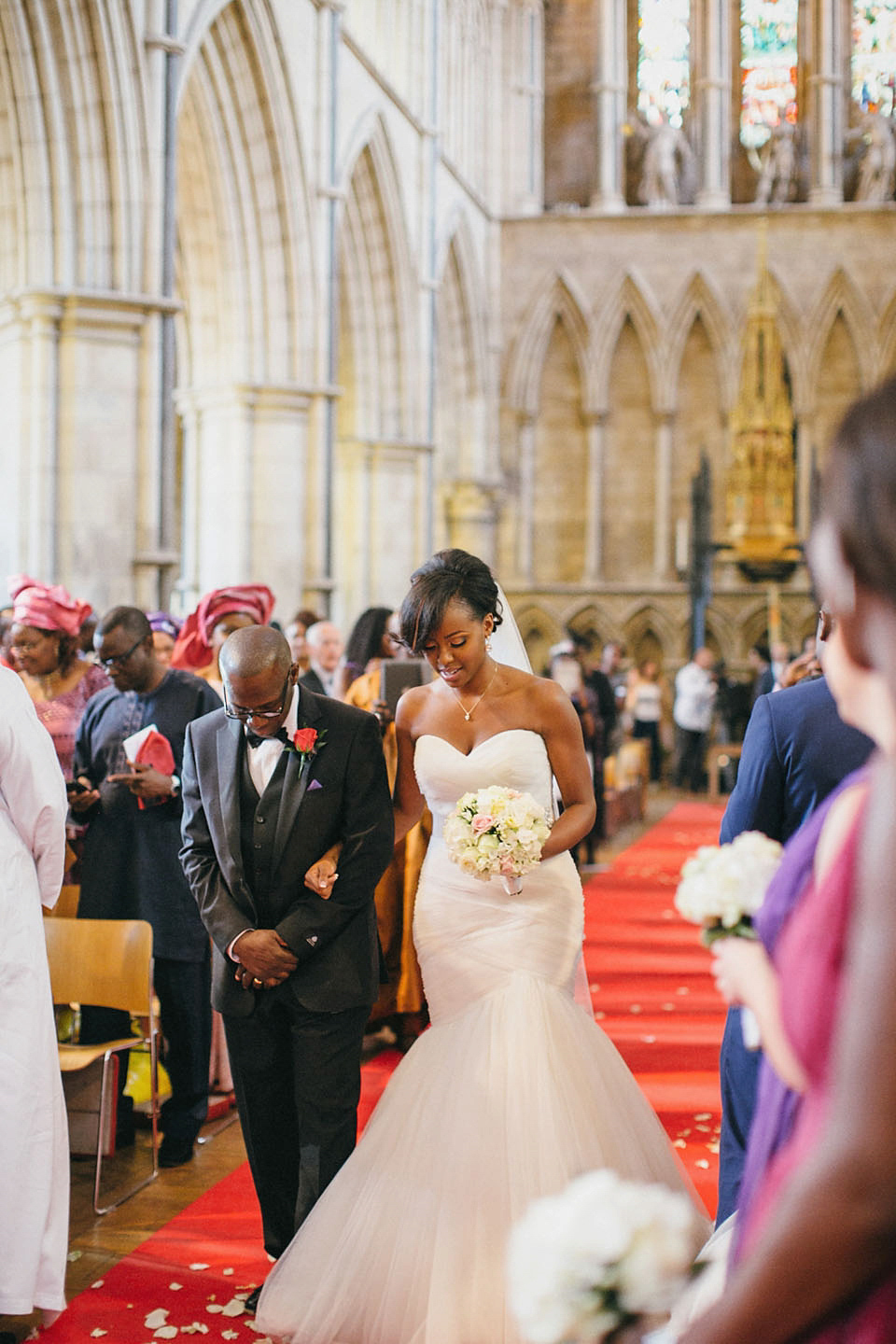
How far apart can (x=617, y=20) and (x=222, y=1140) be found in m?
19.7

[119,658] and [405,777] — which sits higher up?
[119,658]

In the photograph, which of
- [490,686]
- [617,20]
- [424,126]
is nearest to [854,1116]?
[490,686]

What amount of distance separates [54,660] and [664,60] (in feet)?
63.2

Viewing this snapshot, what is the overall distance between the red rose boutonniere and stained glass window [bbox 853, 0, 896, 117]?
2047cm

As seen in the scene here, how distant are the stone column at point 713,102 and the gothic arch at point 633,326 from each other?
1.52 m

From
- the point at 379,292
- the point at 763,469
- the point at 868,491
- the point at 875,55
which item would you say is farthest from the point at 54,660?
the point at 875,55

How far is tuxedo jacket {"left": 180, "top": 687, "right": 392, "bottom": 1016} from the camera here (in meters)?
3.05

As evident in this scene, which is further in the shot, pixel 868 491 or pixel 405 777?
pixel 405 777

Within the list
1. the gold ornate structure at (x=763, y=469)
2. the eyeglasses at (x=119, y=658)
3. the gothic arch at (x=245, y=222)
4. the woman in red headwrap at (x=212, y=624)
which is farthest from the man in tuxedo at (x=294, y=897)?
the gold ornate structure at (x=763, y=469)

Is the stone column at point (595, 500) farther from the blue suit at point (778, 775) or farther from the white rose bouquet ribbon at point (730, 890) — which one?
the white rose bouquet ribbon at point (730, 890)

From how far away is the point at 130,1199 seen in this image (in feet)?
12.9

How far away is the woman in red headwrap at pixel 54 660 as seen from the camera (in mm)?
4465

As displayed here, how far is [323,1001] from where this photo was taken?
304 centimetres

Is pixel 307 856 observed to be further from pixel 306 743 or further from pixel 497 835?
pixel 497 835
